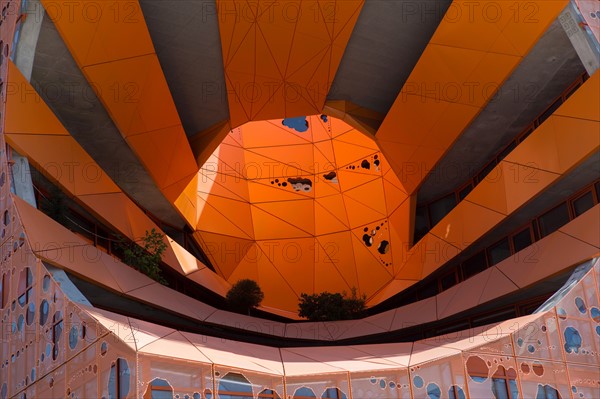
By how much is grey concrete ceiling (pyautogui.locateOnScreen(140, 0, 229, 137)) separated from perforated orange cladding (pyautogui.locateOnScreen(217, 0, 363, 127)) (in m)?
0.34

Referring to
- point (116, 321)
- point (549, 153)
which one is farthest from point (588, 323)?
point (116, 321)

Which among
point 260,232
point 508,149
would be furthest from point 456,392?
point 260,232

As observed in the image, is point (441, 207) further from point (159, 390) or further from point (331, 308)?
point (159, 390)

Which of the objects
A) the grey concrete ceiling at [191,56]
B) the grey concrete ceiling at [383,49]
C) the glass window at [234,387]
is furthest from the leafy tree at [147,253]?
the glass window at [234,387]

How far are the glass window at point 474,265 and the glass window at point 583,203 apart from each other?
5230 millimetres

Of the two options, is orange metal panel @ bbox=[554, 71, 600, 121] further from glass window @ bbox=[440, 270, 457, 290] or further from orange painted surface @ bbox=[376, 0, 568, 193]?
glass window @ bbox=[440, 270, 457, 290]

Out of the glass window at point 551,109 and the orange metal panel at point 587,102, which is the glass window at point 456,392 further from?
the glass window at point 551,109

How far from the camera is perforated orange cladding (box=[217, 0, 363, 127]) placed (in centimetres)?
2514

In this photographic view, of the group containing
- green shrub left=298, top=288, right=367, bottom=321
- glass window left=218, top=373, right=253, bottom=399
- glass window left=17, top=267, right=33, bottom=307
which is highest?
green shrub left=298, top=288, right=367, bottom=321

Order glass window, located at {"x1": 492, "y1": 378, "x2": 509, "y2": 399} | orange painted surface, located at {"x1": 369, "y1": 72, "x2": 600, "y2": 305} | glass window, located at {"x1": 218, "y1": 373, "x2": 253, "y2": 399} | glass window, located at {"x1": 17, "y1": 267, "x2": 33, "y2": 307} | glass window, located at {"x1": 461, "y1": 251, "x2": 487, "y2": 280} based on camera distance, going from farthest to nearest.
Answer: glass window, located at {"x1": 461, "y1": 251, "x2": 487, "y2": 280} → orange painted surface, located at {"x1": 369, "y1": 72, "x2": 600, "y2": 305} → glass window, located at {"x1": 17, "y1": 267, "x2": 33, "y2": 307} → glass window, located at {"x1": 492, "y1": 378, "x2": 509, "y2": 399} → glass window, located at {"x1": 218, "y1": 373, "x2": 253, "y2": 399}

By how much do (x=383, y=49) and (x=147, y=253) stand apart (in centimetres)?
982

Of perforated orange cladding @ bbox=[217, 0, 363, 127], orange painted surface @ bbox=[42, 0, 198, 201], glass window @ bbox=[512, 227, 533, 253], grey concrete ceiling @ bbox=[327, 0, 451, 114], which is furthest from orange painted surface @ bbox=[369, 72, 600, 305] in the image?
orange painted surface @ bbox=[42, 0, 198, 201]

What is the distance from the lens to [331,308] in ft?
97.5

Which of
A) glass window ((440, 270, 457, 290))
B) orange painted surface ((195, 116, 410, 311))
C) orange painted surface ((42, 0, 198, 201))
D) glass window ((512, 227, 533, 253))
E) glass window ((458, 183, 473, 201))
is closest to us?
orange painted surface ((42, 0, 198, 201))
